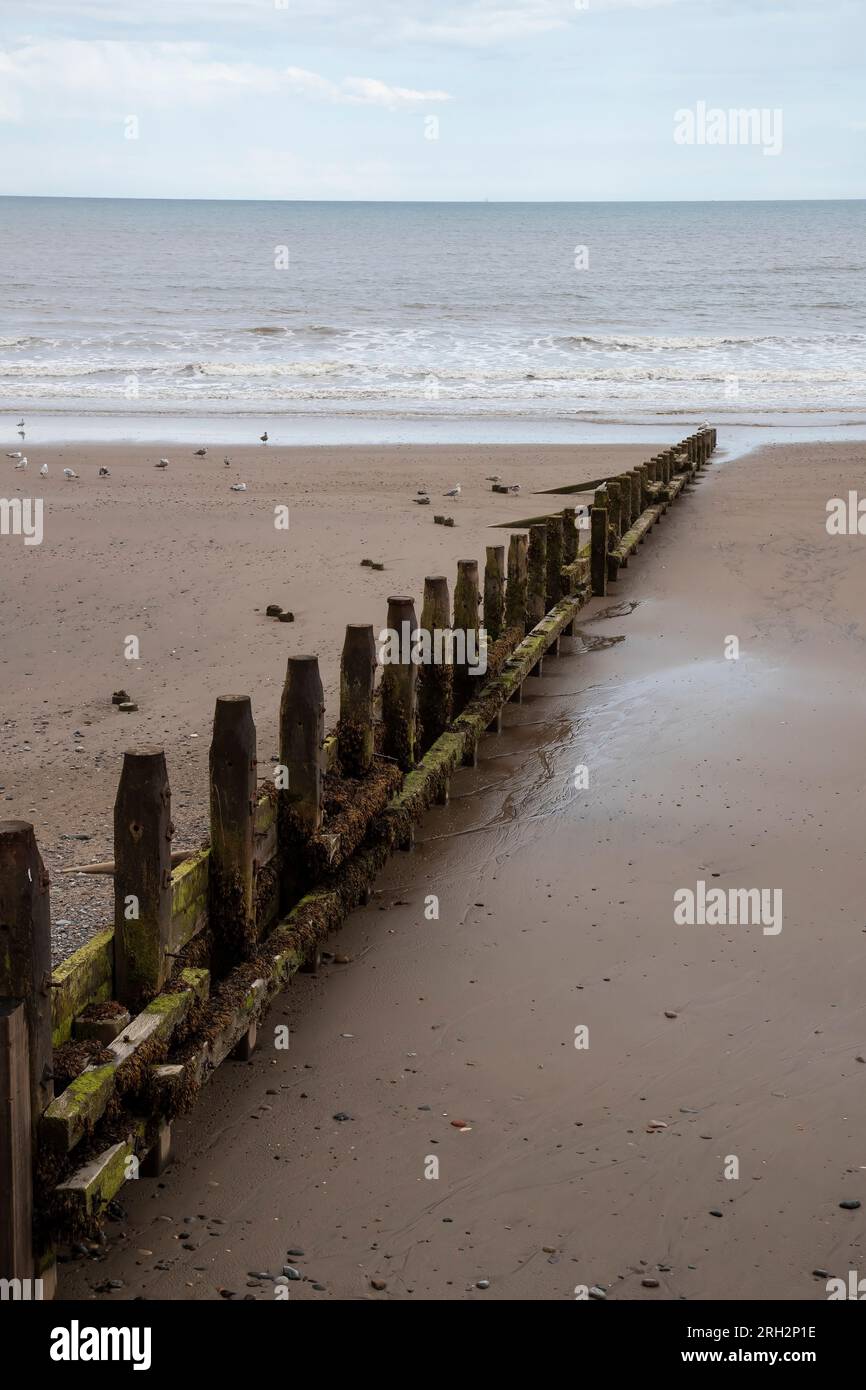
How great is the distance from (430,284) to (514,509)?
56.2 m

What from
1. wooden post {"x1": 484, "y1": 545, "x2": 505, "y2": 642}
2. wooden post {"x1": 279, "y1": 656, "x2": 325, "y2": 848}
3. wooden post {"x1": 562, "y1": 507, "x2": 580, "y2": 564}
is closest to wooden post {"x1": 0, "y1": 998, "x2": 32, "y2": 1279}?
wooden post {"x1": 279, "y1": 656, "x2": 325, "y2": 848}

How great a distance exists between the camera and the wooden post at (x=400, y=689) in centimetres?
726

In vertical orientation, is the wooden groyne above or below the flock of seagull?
below

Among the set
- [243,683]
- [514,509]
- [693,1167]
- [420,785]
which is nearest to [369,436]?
[514,509]

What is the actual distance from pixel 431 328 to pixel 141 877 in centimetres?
4634

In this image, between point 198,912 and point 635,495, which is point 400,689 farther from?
point 635,495

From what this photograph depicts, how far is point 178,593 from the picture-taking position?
1198 centimetres

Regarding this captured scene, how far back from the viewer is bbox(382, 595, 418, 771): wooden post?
726 centimetres

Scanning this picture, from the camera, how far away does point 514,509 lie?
53.5 ft

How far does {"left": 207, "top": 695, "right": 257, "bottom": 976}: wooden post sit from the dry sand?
86 centimetres

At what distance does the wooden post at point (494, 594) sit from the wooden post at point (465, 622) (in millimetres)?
778

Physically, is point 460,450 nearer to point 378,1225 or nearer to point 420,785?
point 420,785

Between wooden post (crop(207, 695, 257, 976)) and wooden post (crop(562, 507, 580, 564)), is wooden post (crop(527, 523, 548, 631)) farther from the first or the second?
wooden post (crop(207, 695, 257, 976))

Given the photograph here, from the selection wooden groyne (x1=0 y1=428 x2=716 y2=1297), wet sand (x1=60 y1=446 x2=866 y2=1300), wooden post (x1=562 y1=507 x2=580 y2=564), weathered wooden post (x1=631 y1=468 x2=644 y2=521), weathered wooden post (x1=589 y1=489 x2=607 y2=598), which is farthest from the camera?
weathered wooden post (x1=631 y1=468 x2=644 y2=521)
